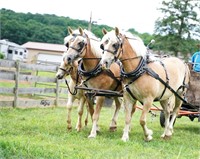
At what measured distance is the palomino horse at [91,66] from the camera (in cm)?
759

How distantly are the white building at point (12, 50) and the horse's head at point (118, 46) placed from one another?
78.5 meters

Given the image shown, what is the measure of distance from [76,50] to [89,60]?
0.41 m

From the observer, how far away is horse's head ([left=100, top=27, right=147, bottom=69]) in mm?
6871

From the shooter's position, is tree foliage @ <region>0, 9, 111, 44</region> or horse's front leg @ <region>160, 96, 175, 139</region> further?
tree foliage @ <region>0, 9, 111, 44</region>

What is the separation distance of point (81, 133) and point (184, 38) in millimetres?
41993

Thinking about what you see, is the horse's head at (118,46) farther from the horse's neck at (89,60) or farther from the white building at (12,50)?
the white building at (12,50)

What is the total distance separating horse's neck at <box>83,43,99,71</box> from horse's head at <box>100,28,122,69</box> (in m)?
0.81

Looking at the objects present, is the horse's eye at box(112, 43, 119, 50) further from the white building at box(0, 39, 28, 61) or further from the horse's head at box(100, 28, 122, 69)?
the white building at box(0, 39, 28, 61)

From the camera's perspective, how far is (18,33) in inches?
3725

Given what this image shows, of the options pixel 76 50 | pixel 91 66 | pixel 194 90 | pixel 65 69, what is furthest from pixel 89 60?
pixel 194 90

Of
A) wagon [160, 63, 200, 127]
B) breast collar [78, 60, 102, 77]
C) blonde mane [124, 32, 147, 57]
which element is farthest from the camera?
wagon [160, 63, 200, 127]

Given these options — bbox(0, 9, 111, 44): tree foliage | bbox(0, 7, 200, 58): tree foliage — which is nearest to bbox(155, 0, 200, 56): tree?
bbox(0, 7, 200, 58): tree foliage

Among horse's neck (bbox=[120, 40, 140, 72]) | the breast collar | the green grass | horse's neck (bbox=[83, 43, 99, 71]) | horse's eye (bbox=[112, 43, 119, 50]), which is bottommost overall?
the green grass

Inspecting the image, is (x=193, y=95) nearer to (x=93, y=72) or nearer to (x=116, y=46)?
(x=93, y=72)
